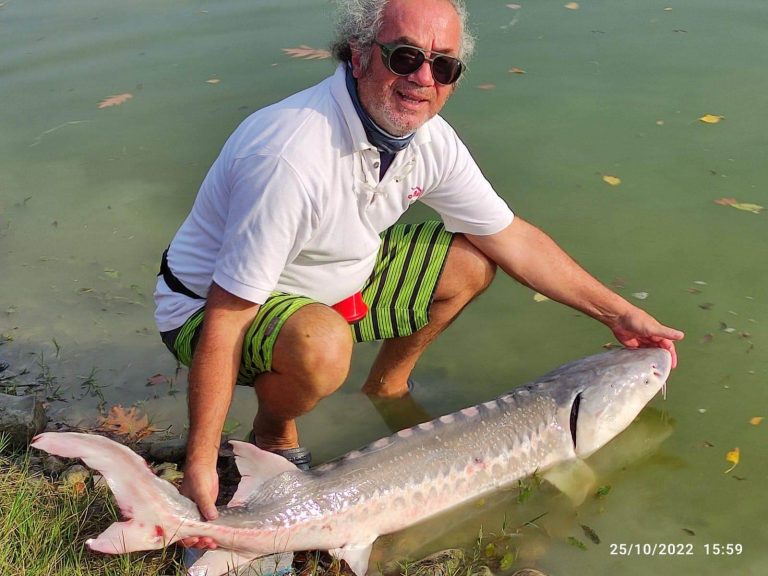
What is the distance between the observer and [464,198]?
167 inches

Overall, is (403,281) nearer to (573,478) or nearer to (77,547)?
(573,478)

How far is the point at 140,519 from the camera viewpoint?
323 cm

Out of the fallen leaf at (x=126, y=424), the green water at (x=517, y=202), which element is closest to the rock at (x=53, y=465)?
the fallen leaf at (x=126, y=424)

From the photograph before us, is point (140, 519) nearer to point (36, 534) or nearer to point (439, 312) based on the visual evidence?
point (36, 534)

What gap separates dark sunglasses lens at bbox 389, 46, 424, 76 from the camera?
361 centimetres

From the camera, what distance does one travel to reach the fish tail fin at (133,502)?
10.6ft

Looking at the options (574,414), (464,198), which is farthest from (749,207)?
(464,198)

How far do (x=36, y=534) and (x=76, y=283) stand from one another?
2.72 meters

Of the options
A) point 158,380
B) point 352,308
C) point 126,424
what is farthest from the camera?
point 158,380

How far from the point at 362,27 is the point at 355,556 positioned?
2043mm

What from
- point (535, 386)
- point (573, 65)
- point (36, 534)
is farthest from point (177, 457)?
point (573, 65)

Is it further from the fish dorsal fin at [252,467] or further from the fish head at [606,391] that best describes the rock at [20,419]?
the fish head at [606,391]
